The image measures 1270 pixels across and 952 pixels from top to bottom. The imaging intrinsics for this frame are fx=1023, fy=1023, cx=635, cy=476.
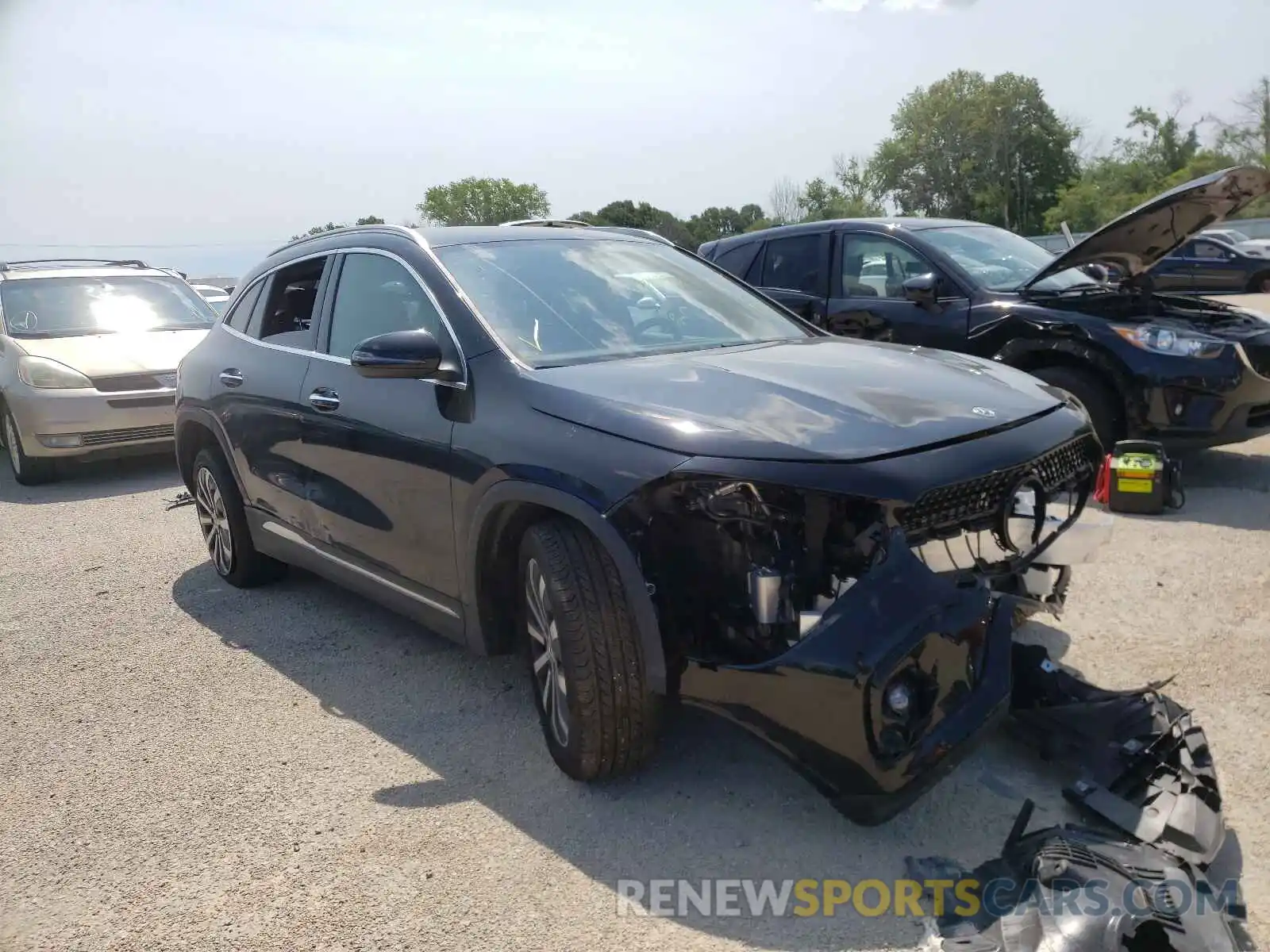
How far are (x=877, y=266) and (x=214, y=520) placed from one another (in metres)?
4.73

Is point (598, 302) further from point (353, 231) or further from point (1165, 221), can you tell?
point (1165, 221)

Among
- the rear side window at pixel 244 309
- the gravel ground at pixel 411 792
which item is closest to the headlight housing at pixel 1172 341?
the gravel ground at pixel 411 792

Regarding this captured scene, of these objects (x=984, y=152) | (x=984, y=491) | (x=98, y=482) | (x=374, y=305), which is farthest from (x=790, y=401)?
(x=984, y=152)

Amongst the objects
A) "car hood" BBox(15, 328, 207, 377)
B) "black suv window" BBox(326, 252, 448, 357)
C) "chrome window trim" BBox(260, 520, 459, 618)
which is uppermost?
"black suv window" BBox(326, 252, 448, 357)

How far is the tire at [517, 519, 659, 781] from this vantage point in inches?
115

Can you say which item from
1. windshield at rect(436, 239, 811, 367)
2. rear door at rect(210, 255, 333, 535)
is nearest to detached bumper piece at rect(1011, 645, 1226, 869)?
windshield at rect(436, 239, 811, 367)

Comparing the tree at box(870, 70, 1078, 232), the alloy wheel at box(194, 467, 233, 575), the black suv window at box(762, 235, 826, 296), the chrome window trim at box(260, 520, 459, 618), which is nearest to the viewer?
the chrome window trim at box(260, 520, 459, 618)

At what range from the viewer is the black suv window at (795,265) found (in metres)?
7.63

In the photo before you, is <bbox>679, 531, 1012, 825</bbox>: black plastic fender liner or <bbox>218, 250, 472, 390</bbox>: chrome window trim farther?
<bbox>218, 250, 472, 390</bbox>: chrome window trim

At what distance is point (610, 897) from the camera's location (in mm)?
2713

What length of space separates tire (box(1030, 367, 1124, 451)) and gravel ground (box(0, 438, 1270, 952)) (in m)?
1.20

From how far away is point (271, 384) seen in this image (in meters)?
4.66

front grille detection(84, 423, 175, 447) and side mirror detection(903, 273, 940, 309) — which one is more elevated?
side mirror detection(903, 273, 940, 309)

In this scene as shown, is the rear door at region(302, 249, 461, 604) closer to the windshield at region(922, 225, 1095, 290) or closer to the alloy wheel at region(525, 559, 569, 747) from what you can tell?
the alloy wheel at region(525, 559, 569, 747)
